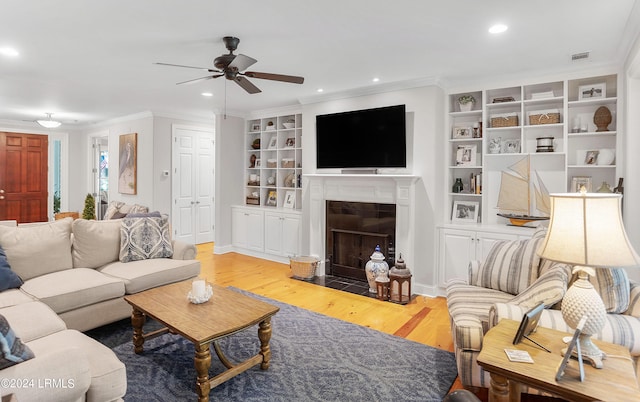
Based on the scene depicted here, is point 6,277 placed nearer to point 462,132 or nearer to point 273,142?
point 273,142

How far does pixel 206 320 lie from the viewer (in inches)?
90.4

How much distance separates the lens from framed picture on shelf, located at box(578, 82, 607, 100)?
3651 millimetres

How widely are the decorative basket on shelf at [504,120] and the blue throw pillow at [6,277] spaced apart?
15.5 ft

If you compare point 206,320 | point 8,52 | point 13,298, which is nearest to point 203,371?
point 206,320

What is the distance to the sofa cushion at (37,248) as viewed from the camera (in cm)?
306

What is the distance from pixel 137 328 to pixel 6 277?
109 centimetres

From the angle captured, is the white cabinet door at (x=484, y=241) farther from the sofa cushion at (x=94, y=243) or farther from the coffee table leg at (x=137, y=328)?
the sofa cushion at (x=94, y=243)

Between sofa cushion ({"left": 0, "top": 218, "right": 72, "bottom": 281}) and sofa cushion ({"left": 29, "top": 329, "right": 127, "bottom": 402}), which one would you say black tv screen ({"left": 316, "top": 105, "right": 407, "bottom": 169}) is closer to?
sofa cushion ({"left": 0, "top": 218, "right": 72, "bottom": 281})

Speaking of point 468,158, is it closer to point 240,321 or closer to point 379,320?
point 379,320


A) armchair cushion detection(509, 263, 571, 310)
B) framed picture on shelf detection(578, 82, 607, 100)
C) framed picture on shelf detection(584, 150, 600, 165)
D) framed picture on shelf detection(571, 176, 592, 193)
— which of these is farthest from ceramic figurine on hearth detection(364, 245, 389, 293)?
framed picture on shelf detection(578, 82, 607, 100)

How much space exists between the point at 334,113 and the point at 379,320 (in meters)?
2.68

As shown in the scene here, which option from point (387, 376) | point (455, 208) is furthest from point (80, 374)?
point (455, 208)

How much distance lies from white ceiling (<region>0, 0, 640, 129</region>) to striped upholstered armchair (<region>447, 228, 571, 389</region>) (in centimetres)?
158

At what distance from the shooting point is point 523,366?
155 centimetres
